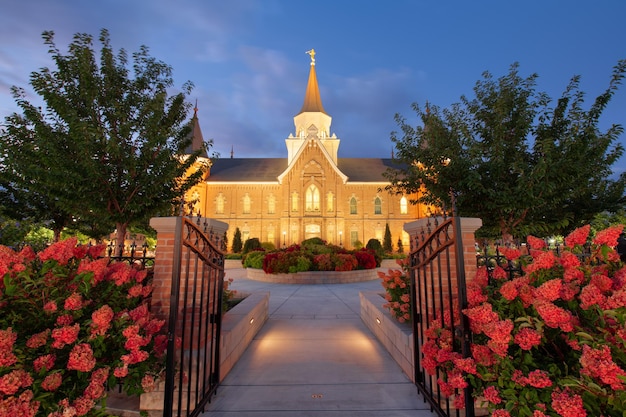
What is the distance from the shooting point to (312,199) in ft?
119

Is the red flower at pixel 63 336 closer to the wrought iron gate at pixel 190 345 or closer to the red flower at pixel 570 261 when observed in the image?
the wrought iron gate at pixel 190 345

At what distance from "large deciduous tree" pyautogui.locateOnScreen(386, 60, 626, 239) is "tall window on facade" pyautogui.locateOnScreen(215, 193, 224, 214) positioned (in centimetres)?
2967

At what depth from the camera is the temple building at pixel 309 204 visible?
3538cm

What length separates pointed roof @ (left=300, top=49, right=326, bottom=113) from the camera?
42.8 m

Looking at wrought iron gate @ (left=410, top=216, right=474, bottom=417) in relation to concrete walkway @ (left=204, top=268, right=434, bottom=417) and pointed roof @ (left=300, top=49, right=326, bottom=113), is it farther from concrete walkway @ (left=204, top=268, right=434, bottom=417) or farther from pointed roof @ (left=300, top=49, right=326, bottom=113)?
pointed roof @ (left=300, top=49, right=326, bottom=113)

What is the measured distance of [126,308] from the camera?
3.02m

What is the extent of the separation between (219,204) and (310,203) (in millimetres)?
11211

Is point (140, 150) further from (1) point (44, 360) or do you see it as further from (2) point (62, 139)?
(1) point (44, 360)

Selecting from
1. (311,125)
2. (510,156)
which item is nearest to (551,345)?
(510,156)

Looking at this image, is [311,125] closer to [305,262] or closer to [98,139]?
[305,262]

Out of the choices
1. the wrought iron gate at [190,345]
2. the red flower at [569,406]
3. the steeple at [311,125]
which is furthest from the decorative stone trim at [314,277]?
the steeple at [311,125]

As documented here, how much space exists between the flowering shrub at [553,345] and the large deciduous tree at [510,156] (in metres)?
5.83

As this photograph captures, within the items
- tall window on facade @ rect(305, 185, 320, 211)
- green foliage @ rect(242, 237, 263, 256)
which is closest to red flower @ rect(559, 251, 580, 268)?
green foliage @ rect(242, 237, 263, 256)

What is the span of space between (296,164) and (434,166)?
27525 millimetres
